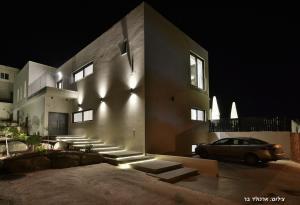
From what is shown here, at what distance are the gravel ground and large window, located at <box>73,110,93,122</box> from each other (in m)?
6.91

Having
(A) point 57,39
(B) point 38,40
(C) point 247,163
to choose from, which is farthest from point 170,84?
(B) point 38,40

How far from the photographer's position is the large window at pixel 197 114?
13275mm

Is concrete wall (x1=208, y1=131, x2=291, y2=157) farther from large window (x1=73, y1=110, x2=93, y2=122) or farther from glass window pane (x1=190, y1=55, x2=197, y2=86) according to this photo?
large window (x1=73, y1=110, x2=93, y2=122)

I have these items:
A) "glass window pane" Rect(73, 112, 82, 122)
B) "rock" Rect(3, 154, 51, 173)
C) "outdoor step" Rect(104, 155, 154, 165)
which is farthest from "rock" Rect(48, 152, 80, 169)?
"glass window pane" Rect(73, 112, 82, 122)

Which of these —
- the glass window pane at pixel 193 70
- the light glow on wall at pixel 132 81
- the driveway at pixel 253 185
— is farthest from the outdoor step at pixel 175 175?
the glass window pane at pixel 193 70

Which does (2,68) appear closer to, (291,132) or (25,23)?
(25,23)

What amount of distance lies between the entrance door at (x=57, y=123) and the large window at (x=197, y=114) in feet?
32.8

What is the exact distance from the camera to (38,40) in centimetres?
3231

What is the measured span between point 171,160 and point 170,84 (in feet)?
15.0

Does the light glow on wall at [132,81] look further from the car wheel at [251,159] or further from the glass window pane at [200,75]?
the car wheel at [251,159]

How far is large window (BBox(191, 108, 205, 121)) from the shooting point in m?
13.3

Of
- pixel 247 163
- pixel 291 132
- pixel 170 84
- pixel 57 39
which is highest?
pixel 57 39

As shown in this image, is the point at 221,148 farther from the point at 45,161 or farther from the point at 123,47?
the point at 45,161

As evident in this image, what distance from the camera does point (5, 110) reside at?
79.5 ft
